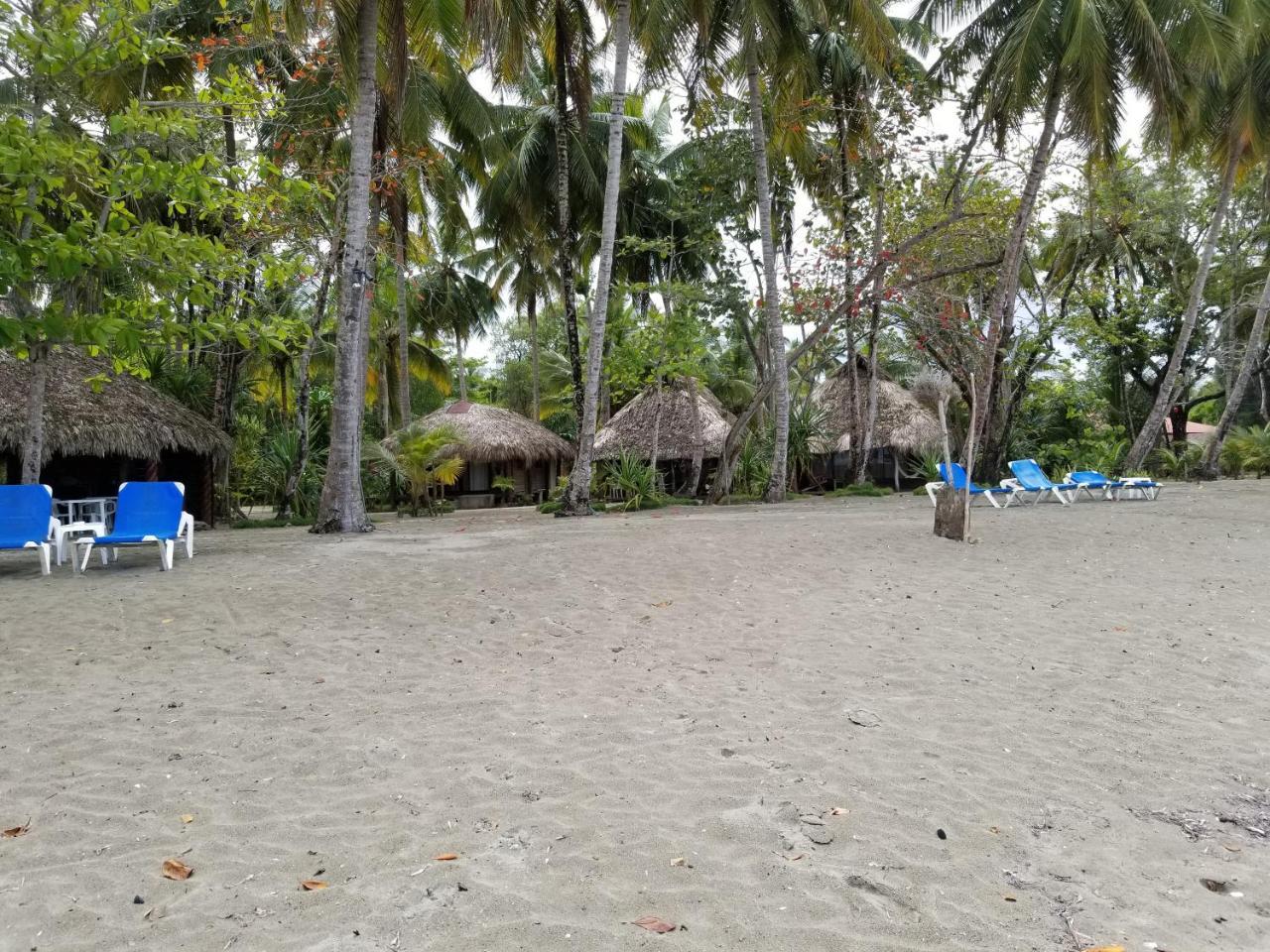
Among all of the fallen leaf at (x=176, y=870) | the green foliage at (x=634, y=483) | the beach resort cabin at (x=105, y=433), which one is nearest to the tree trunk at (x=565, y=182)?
the green foliage at (x=634, y=483)

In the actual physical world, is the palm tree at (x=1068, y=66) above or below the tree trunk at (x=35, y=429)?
above

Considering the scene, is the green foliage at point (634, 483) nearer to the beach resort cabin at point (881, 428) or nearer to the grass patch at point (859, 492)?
the grass patch at point (859, 492)

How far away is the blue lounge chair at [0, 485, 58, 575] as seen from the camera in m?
7.95

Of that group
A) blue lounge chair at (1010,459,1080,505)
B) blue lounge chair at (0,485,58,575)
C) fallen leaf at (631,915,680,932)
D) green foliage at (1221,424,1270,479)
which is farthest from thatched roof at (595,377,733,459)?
fallen leaf at (631,915,680,932)

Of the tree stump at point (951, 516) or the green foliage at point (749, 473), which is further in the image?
the green foliage at point (749, 473)

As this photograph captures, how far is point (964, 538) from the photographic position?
29.3 ft

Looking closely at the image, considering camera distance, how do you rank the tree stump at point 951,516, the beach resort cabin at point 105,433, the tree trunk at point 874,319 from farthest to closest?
the tree trunk at point 874,319 → the beach resort cabin at point 105,433 → the tree stump at point 951,516

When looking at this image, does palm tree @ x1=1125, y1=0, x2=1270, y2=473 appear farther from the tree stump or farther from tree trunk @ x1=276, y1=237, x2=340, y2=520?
tree trunk @ x1=276, y1=237, x2=340, y2=520

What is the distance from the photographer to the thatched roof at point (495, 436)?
2314cm

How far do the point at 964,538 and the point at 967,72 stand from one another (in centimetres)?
1179

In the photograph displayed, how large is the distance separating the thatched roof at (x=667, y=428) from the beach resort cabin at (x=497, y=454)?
1.90 metres

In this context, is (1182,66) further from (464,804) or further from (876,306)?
(464,804)

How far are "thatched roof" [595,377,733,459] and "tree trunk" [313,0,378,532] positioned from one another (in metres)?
12.9

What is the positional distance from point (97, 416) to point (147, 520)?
6497 millimetres
